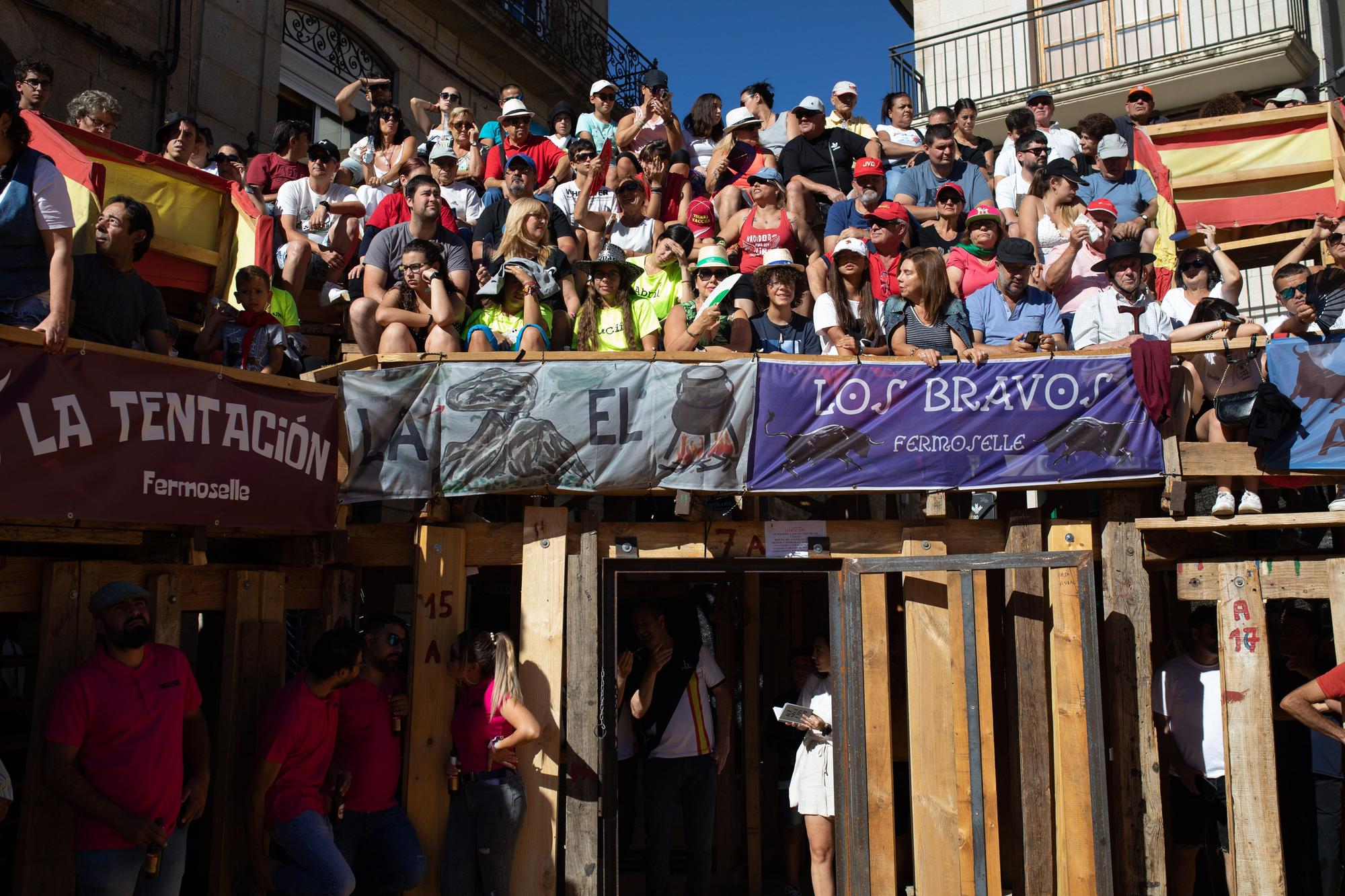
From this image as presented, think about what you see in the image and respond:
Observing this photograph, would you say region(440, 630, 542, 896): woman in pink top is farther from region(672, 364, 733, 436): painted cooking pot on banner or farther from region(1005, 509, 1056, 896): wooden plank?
region(1005, 509, 1056, 896): wooden plank

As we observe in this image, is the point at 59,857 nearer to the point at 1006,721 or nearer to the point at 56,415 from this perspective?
the point at 56,415

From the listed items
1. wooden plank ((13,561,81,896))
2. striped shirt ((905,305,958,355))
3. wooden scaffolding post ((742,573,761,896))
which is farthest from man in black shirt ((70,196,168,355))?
wooden scaffolding post ((742,573,761,896))

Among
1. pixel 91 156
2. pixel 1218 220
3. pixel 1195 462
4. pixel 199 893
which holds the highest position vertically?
pixel 1218 220

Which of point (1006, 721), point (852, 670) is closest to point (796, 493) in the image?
point (852, 670)

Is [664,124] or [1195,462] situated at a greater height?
[664,124]

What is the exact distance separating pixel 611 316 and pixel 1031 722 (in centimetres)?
399

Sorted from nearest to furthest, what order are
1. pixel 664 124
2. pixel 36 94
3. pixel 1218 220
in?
pixel 36 94 < pixel 1218 220 < pixel 664 124

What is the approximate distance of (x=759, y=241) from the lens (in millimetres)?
10156

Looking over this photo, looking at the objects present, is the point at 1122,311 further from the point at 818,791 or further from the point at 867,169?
the point at 818,791

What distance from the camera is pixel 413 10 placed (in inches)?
663

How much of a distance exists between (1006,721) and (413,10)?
1328 cm

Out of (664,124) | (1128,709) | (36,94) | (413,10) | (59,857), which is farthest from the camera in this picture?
(413,10)

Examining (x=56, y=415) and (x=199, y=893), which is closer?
(x=56, y=415)

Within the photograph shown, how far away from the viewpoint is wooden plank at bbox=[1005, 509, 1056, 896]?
696 centimetres
